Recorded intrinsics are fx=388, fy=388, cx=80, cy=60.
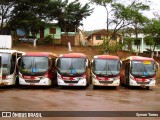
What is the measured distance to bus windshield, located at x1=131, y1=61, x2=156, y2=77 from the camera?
89.2ft

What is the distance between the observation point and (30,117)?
11.9 m

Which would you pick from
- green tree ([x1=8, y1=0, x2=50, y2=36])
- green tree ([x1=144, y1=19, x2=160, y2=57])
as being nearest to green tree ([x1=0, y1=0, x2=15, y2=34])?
green tree ([x1=8, y1=0, x2=50, y2=36])

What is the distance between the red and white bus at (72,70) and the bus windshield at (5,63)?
3.33m

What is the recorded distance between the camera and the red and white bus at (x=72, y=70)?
2588cm

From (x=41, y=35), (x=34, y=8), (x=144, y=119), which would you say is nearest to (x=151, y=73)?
(x=144, y=119)

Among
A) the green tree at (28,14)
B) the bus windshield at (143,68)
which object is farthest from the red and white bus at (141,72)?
the green tree at (28,14)

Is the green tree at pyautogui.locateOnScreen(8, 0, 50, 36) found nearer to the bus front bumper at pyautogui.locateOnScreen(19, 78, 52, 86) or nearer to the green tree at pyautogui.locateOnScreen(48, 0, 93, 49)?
the green tree at pyautogui.locateOnScreen(48, 0, 93, 49)

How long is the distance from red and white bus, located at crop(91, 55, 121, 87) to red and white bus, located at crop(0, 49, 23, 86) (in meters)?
5.41

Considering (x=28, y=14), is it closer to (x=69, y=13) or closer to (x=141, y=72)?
(x=69, y=13)

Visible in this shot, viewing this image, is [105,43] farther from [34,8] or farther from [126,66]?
[126,66]

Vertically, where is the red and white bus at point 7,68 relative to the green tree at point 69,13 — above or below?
below

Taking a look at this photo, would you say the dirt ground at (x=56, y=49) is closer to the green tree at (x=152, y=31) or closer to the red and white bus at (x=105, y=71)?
the green tree at (x=152, y=31)

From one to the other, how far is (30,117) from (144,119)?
350 cm

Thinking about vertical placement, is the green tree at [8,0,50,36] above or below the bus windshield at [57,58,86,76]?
above
